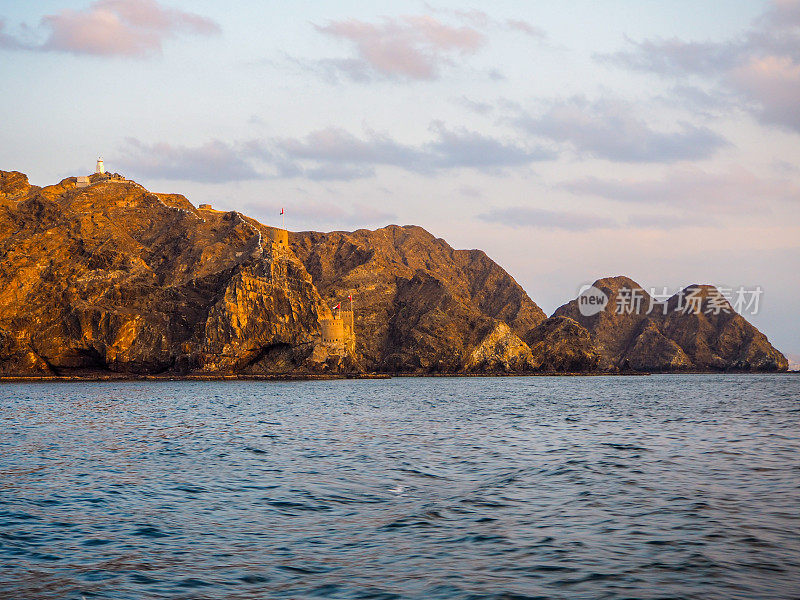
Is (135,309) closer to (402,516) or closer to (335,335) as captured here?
(335,335)

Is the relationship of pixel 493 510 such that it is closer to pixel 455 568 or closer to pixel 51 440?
pixel 455 568

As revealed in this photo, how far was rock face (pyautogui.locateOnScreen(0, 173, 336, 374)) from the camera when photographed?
167375 mm

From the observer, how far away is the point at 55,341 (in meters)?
166

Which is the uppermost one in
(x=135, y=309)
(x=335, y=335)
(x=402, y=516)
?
(x=135, y=309)

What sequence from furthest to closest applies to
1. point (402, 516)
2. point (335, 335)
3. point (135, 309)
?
point (335, 335), point (135, 309), point (402, 516)

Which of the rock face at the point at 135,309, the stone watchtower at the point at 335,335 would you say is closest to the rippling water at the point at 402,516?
the rock face at the point at 135,309

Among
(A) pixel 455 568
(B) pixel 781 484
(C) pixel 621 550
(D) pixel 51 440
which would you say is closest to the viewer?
(A) pixel 455 568

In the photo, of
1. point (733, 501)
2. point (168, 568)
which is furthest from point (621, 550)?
point (168, 568)

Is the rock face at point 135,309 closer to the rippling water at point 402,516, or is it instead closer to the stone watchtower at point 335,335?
the stone watchtower at point 335,335

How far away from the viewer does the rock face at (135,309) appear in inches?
6590

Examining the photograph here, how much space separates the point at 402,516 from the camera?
18.7 m

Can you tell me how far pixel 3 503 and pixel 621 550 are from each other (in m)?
17.4

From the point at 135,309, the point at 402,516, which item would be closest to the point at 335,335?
the point at 135,309

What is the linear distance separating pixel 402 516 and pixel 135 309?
17195 centimetres
